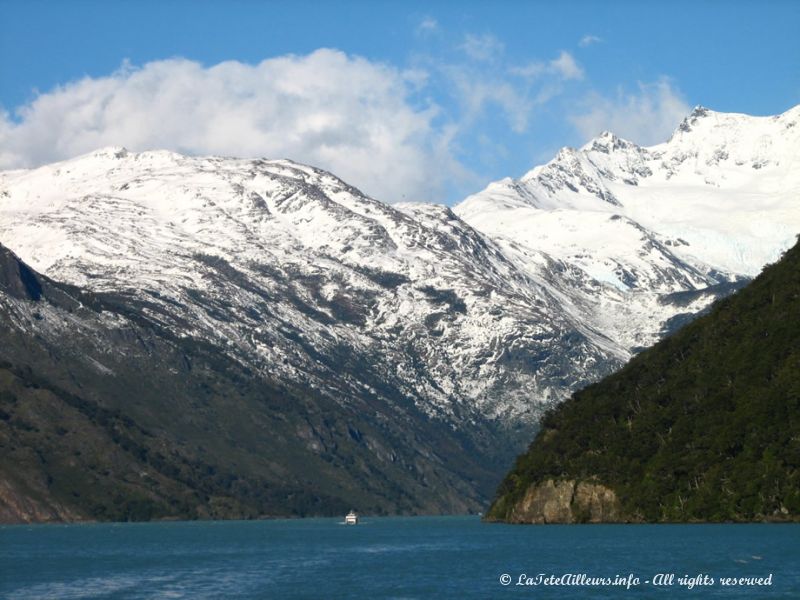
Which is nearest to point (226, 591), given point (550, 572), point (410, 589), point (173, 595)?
point (173, 595)

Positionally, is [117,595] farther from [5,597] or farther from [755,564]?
[755,564]

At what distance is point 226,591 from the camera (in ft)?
610

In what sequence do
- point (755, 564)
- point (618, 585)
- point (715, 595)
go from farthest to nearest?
point (755, 564) < point (618, 585) < point (715, 595)

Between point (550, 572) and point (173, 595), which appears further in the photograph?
point (550, 572)

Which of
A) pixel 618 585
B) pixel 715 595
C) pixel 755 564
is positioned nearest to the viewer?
pixel 715 595

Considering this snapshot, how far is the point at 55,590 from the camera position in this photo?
191 m

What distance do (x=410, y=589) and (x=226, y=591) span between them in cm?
2199

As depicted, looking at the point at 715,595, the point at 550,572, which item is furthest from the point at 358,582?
the point at 715,595

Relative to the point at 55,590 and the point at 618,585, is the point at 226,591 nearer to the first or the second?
the point at 55,590

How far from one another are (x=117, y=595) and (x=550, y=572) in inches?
2087

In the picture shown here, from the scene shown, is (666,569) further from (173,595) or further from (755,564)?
(173,595)

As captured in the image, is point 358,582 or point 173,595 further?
point 358,582

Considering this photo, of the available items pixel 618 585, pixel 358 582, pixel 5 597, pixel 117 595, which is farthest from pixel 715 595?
pixel 5 597

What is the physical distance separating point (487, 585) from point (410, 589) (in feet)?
30.5
